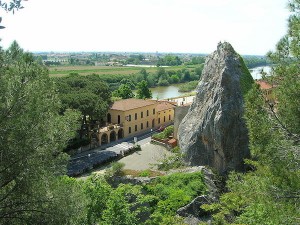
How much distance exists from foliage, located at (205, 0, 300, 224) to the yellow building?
29.1m

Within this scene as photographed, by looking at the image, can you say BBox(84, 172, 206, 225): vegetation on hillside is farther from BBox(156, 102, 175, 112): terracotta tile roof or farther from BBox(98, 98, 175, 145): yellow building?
BBox(156, 102, 175, 112): terracotta tile roof

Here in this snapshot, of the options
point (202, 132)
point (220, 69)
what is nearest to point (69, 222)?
point (202, 132)

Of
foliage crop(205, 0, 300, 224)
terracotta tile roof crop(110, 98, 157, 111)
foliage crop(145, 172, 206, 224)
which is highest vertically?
foliage crop(205, 0, 300, 224)

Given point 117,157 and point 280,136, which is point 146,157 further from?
point 280,136

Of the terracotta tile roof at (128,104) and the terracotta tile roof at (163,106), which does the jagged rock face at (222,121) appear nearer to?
the terracotta tile roof at (128,104)

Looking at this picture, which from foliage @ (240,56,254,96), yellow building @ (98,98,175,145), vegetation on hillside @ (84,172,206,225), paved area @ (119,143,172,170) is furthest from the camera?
yellow building @ (98,98,175,145)

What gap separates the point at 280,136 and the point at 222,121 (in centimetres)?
1676

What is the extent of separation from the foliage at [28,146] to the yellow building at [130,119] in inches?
1114

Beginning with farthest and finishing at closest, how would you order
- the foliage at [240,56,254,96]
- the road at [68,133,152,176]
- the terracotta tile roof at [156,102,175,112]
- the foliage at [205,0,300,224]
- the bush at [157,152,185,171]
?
the terracotta tile roof at [156,102,175,112] → the road at [68,133,152,176] → the bush at [157,152,185,171] → the foliage at [240,56,254,96] → the foliage at [205,0,300,224]

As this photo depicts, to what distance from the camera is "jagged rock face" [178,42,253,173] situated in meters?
25.8

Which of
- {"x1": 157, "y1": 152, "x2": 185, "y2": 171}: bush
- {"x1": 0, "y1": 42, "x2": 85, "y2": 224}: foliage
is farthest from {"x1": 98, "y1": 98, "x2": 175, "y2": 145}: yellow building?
{"x1": 0, "y1": 42, "x2": 85, "y2": 224}: foliage

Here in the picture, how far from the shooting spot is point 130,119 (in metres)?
41.3

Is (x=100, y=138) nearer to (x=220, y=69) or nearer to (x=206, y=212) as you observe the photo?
(x=220, y=69)

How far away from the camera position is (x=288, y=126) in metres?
9.25
